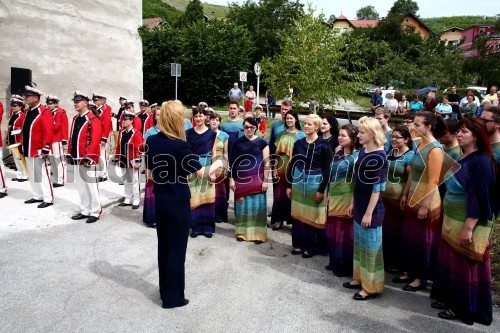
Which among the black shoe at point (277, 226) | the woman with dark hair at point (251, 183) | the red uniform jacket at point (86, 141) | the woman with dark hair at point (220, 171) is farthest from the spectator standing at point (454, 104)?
the red uniform jacket at point (86, 141)

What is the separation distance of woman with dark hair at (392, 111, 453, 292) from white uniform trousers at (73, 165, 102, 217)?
4.98 m

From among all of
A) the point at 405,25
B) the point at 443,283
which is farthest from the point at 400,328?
the point at 405,25

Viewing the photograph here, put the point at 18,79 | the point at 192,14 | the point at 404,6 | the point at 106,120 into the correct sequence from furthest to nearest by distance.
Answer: the point at 404,6 < the point at 192,14 < the point at 18,79 < the point at 106,120

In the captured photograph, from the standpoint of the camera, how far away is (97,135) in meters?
6.92

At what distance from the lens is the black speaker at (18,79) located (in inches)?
425

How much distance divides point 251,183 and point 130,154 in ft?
8.53

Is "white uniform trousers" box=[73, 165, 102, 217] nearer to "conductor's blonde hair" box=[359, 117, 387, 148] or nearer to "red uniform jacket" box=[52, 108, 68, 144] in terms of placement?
"red uniform jacket" box=[52, 108, 68, 144]

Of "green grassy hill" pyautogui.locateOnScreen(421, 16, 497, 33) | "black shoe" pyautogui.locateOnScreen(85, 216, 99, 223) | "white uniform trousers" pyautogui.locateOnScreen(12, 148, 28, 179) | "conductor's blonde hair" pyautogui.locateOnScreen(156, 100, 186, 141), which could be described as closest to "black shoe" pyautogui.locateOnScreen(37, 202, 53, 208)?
"black shoe" pyautogui.locateOnScreen(85, 216, 99, 223)

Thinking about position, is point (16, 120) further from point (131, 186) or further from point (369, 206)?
point (369, 206)

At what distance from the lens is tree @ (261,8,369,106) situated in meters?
13.4

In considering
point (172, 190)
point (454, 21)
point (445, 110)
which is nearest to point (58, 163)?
point (172, 190)

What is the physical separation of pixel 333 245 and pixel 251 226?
4.98ft

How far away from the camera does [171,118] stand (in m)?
4.06

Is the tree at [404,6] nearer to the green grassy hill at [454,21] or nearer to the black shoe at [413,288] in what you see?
the green grassy hill at [454,21]
